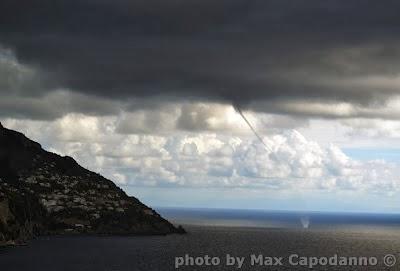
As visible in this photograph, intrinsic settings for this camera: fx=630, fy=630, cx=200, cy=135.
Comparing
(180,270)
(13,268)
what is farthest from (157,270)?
(13,268)

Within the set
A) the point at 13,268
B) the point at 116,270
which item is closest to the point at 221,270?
the point at 116,270

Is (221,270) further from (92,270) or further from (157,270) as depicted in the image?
(92,270)

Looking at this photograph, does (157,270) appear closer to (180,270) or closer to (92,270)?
(180,270)

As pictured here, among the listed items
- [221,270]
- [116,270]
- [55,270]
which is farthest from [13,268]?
[221,270]

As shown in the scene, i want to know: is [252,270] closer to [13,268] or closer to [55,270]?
[55,270]

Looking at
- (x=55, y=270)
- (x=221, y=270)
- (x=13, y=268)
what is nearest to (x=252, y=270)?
(x=221, y=270)
